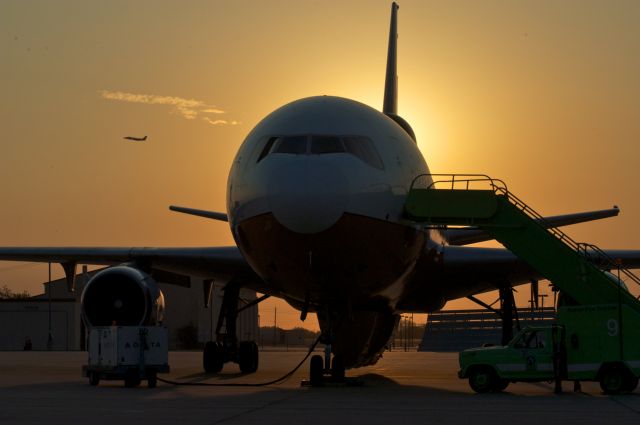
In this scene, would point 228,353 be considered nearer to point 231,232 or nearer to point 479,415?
point 231,232

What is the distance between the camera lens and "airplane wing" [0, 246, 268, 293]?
86.2ft

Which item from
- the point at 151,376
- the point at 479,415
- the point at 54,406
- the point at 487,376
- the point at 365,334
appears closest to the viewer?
the point at 479,415

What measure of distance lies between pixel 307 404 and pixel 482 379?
4906mm

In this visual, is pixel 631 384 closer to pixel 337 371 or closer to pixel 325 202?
pixel 337 371

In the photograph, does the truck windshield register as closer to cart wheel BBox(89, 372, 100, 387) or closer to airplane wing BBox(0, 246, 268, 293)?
airplane wing BBox(0, 246, 268, 293)

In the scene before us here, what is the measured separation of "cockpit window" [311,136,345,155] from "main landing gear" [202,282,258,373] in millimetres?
7516

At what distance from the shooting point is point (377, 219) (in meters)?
20.4

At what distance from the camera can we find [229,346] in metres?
27.5

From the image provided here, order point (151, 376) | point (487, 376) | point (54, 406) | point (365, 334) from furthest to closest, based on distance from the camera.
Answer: point (365, 334)
point (151, 376)
point (487, 376)
point (54, 406)

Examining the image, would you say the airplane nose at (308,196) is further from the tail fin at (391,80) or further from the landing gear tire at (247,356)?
the tail fin at (391,80)

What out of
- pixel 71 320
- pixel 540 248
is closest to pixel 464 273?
pixel 540 248

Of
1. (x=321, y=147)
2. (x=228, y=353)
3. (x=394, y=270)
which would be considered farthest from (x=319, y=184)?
(x=228, y=353)

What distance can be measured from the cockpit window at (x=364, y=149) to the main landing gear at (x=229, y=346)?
7.36 meters

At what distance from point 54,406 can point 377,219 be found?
22.1 feet
